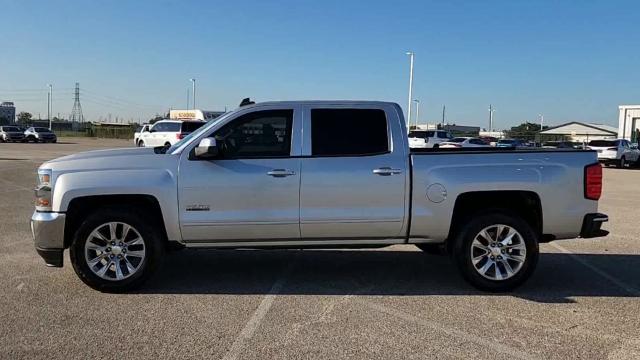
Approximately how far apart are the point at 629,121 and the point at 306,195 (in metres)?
58.2

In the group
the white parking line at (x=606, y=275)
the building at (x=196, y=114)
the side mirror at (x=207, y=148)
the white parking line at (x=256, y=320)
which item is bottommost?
the white parking line at (x=256, y=320)

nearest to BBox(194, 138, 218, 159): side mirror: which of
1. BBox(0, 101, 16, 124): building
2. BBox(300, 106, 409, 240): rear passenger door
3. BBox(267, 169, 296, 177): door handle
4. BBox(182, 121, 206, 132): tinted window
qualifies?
BBox(267, 169, 296, 177): door handle

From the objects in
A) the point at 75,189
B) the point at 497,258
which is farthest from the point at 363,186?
the point at 75,189

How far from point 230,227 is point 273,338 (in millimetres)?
1522

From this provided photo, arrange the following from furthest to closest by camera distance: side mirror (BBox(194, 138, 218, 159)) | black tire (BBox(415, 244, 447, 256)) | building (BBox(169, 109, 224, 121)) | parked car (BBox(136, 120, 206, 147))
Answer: building (BBox(169, 109, 224, 121)) < parked car (BBox(136, 120, 206, 147)) < black tire (BBox(415, 244, 447, 256)) < side mirror (BBox(194, 138, 218, 159))

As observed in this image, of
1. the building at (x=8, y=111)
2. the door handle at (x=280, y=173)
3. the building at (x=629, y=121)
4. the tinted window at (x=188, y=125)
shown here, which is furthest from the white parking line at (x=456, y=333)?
the building at (x=8, y=111)

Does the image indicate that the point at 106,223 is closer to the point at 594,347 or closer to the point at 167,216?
the point at 167,216

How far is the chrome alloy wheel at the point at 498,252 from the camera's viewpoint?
5.71 meters

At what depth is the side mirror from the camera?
5363 millimetres

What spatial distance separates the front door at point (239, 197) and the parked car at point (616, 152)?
28.3m

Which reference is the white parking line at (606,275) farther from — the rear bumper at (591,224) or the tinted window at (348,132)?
the tinted window at (348,132)

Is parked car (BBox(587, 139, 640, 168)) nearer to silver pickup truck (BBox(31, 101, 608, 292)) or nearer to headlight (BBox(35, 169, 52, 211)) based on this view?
silver pickup truck (BBox(31, 101, 608, 292))

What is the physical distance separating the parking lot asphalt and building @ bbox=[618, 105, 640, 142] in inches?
2135

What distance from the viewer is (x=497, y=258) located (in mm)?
5750
